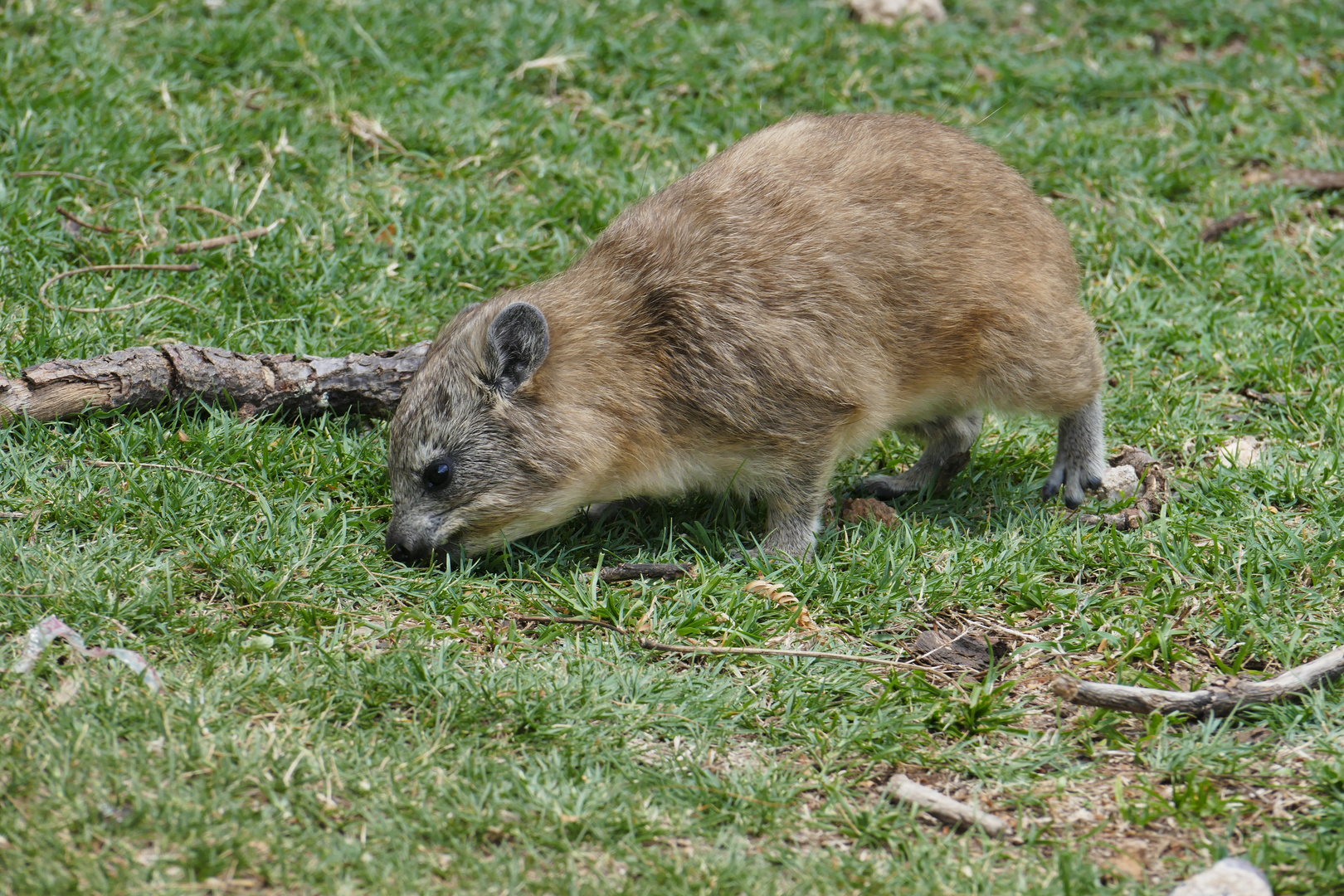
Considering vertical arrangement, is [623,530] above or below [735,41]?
below

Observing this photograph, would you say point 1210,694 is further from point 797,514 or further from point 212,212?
point 212,212

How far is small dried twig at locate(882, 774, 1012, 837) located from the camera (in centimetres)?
398

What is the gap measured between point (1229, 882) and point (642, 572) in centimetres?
265

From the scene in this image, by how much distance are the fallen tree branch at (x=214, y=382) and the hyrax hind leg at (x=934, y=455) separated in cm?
257

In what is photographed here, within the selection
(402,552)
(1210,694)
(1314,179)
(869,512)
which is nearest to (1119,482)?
(869,512)

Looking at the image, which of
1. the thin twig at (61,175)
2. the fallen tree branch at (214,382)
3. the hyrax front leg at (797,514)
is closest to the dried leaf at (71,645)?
the fallen tree branch at (214,382)

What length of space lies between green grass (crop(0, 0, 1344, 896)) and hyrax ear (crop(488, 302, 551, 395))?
0.83 meters

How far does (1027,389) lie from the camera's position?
602 centimetres

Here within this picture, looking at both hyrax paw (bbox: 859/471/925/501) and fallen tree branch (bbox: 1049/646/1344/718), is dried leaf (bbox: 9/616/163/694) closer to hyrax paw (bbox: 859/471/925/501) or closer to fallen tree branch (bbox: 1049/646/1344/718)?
fallen tree branch (bbox: 1049/646/1344/718)

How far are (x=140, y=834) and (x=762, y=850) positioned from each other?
1.88 meters

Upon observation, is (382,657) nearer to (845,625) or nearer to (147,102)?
(845,625)

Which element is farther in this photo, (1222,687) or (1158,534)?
(1158,534)

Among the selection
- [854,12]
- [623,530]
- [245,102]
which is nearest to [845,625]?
[623,530]

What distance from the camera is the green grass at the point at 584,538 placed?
379cm
